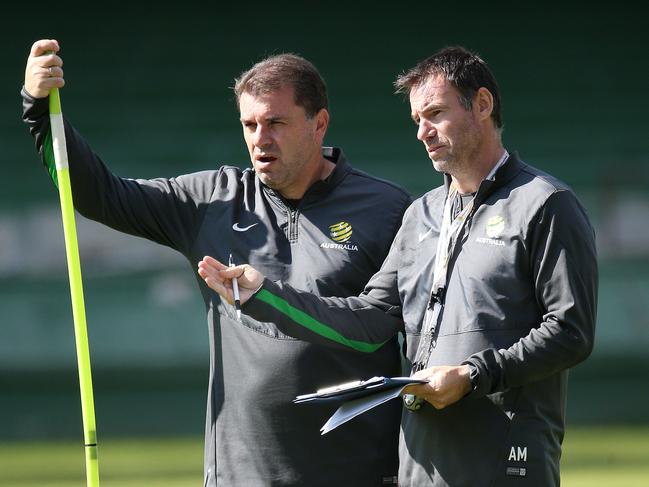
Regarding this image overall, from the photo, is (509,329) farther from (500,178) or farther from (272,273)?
(272,273)

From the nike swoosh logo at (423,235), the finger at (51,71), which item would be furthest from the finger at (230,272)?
the finger at (51,71)

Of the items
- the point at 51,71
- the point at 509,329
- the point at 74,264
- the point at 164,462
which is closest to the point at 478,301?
the point at 509,329

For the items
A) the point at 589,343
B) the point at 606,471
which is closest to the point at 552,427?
the point at 589,343

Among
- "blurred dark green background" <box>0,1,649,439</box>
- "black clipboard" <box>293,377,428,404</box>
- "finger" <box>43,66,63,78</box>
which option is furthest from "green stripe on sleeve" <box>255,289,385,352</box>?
"blurred dark green background" <box>0,1,649,439</box>

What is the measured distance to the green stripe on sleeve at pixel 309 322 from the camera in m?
2.70

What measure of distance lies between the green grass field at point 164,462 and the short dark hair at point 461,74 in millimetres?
3136

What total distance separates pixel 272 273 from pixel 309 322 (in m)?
0.30

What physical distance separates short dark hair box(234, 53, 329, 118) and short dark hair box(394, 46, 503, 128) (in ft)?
1.43

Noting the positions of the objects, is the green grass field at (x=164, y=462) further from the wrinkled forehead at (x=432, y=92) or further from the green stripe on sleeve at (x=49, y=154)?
the wrinkled forehead at (x=432, y=92)

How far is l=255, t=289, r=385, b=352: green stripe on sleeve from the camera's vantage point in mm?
2703

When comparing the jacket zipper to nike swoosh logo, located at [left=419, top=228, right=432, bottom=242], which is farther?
the jacket zipper

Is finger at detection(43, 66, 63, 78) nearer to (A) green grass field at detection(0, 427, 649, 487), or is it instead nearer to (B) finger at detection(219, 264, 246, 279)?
(B) finger at detection(219, 264, 246, 279)

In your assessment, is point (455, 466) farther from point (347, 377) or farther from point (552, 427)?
point (347, 377)

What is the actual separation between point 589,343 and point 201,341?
281 inches
